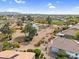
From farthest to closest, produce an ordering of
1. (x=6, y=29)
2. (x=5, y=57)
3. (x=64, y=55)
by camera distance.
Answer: (x=6, y=29), (x=64, y=55), (x=5, y=57)

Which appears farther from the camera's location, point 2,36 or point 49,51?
point 2,36

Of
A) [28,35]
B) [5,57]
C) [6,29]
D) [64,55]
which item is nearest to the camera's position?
[5,57]

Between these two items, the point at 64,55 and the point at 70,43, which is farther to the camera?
the point at 70,43

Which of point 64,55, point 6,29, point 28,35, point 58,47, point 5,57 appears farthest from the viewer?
Answer: point 6,29

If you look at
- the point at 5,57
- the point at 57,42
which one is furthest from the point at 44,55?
the point at 5,57

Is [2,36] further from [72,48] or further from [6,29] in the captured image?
[72,48]

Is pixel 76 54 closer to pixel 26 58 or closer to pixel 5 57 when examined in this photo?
pixel 26 58

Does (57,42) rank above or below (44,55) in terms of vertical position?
above

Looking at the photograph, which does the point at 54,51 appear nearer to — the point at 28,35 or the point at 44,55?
the point at 44,55

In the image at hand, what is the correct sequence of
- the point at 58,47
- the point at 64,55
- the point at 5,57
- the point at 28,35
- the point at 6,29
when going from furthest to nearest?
1. the point at 6,29
2. the point at 28,35
3. the point at 58,47
4. the point at 64,55
5. the point at 5,57

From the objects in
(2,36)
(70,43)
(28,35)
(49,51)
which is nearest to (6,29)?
(2,36)
